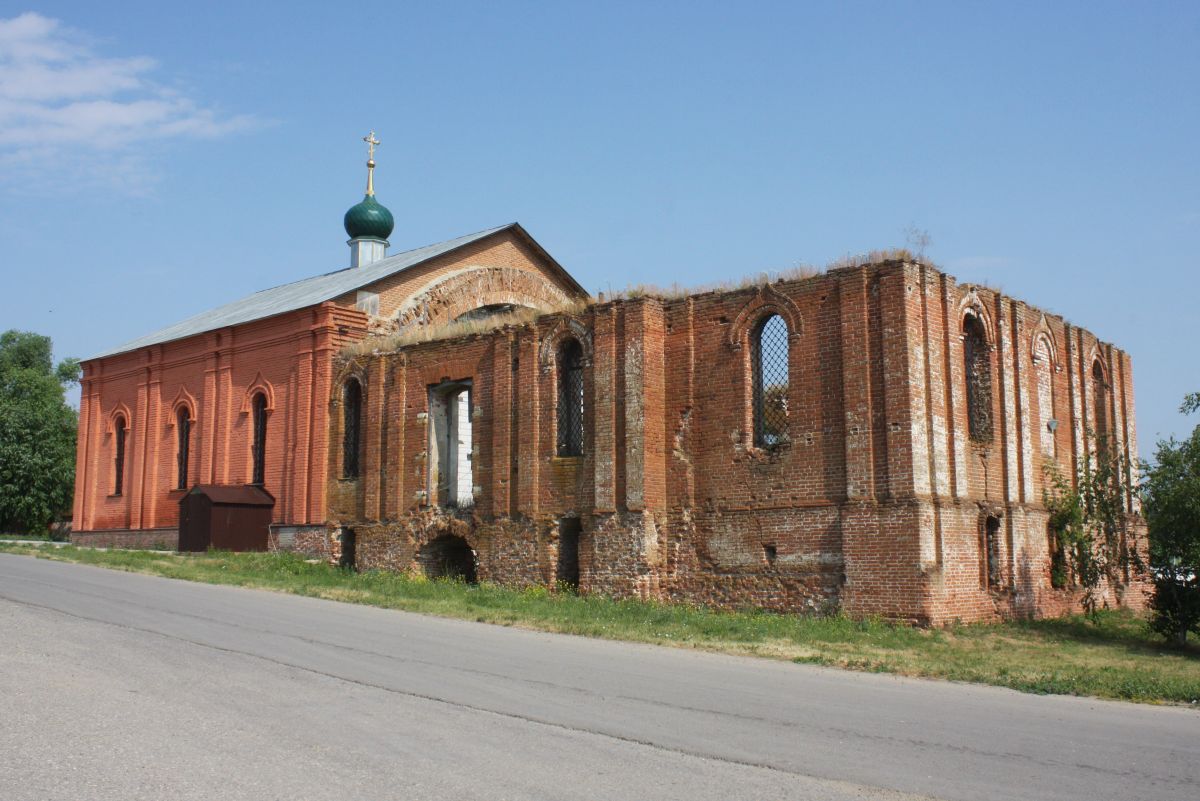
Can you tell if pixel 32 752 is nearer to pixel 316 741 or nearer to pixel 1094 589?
pixel 316 741

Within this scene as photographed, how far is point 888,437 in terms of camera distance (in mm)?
16578

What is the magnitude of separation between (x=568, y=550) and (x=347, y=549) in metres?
7.06

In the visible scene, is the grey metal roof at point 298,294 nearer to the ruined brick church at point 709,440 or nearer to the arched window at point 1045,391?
the ruined brick church at point 709,440

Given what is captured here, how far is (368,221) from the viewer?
3728cm

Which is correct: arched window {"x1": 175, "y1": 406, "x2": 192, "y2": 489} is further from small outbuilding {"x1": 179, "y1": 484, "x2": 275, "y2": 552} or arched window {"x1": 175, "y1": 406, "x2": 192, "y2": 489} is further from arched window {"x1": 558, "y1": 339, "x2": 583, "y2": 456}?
arched window {"x1": 558, "y1": 339, "x2": 583, "y2": 456}

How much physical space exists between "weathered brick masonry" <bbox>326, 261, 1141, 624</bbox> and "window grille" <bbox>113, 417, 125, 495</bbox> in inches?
595

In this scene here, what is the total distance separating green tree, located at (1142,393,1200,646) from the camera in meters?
16.2

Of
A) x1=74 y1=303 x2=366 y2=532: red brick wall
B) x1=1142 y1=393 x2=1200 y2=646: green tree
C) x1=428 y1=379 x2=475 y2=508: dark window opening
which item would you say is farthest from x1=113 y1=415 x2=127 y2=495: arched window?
x1=1142 y1=393 x2=1200 y2=646: green tree

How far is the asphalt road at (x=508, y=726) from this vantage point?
6969 mm

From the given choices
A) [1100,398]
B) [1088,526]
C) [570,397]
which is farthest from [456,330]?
[1100,398]

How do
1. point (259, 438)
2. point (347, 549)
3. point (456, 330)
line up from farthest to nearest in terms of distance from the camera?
point (259, 438)
point (347, 549)
point (456, 330)

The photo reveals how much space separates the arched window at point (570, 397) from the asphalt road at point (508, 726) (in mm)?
7149

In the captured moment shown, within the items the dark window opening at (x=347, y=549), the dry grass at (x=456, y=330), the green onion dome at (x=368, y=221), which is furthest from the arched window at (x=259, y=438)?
the green onion dome at (x=368, y=221)

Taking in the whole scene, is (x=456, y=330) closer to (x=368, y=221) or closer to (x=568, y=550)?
(x=568, y=550)
